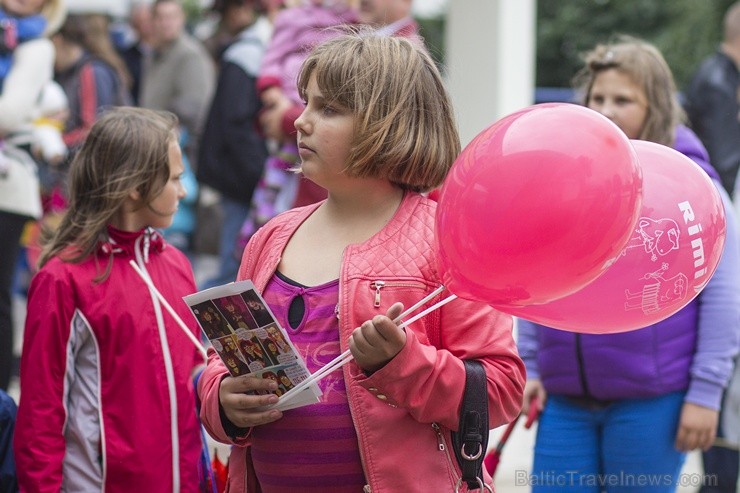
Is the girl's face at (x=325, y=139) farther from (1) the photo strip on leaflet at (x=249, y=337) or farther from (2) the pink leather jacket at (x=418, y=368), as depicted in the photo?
(1) the photo strip on leaflet at (x=249, y=337)

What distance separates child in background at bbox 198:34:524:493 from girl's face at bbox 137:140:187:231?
2.59 feet

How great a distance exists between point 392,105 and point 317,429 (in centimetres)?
73

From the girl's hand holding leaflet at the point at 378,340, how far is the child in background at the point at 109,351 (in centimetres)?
108

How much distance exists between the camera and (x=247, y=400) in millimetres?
2566

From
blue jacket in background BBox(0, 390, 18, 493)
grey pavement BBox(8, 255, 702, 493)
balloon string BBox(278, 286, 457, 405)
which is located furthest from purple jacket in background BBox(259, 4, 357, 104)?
balloon string BBox(278, 286, 457, 405)

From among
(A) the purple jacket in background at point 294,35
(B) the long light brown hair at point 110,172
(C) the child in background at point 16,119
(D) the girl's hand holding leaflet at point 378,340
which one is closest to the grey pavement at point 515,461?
(C) the child in background at point 16,119

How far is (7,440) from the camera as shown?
3.32 meters

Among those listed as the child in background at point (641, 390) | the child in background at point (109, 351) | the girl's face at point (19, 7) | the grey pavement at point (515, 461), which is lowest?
the grey pavement at point (515, 461)

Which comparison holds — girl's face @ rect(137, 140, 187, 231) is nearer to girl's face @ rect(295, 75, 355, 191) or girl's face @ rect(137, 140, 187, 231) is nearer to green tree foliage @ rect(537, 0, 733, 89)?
girl's face @ rect(295, 75, 355, 191)

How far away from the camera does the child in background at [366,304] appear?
2.53m

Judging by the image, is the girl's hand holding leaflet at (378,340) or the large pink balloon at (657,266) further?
the large pink balloon at (657,266)

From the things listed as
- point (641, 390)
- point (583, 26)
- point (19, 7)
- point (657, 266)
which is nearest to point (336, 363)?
point (657, 266)

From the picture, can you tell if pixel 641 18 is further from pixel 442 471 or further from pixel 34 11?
A: pixel 442 471

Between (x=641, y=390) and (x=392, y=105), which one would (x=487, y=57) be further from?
(x=392, y=105)
